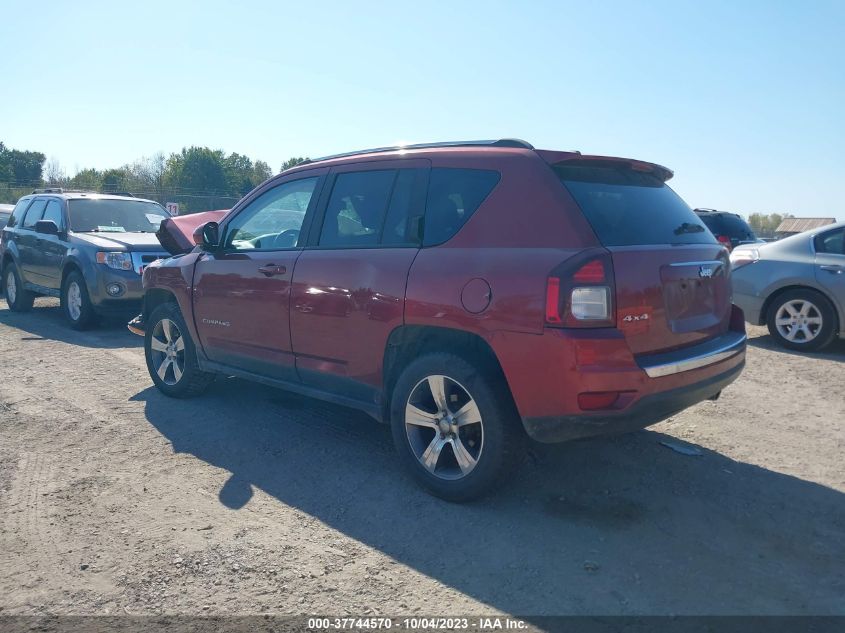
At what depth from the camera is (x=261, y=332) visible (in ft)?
16.7

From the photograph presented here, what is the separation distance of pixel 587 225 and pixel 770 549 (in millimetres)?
1823

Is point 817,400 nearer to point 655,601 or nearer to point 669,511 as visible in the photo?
point 669,511

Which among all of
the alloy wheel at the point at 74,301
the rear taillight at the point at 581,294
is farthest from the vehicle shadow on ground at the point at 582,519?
the alloy wheel at the point at 74,301

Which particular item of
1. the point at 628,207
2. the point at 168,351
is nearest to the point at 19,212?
the point at 168,351

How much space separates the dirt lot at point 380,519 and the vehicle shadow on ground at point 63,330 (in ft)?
9.77

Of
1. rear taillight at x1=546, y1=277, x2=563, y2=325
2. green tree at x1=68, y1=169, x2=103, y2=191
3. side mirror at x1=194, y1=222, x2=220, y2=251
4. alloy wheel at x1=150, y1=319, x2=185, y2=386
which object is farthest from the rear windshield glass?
green tree at x1=68, y1=169, x2=103, y2=191

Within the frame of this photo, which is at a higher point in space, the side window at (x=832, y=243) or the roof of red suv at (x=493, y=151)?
the roof of red suv at (x=493, y=151)

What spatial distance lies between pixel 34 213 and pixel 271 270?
8140 mm

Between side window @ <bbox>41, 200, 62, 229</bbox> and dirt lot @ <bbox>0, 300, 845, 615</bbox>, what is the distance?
5.29 m

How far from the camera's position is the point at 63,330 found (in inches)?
382

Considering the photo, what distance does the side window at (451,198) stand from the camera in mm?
4012

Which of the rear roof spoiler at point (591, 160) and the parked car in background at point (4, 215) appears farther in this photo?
the parked car in background at point (4, 215)

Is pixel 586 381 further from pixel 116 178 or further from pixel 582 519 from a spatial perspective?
pixel 116 178

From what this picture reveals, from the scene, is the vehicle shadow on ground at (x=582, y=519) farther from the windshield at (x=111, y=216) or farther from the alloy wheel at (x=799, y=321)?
the windshield at (x=111, y=216)
